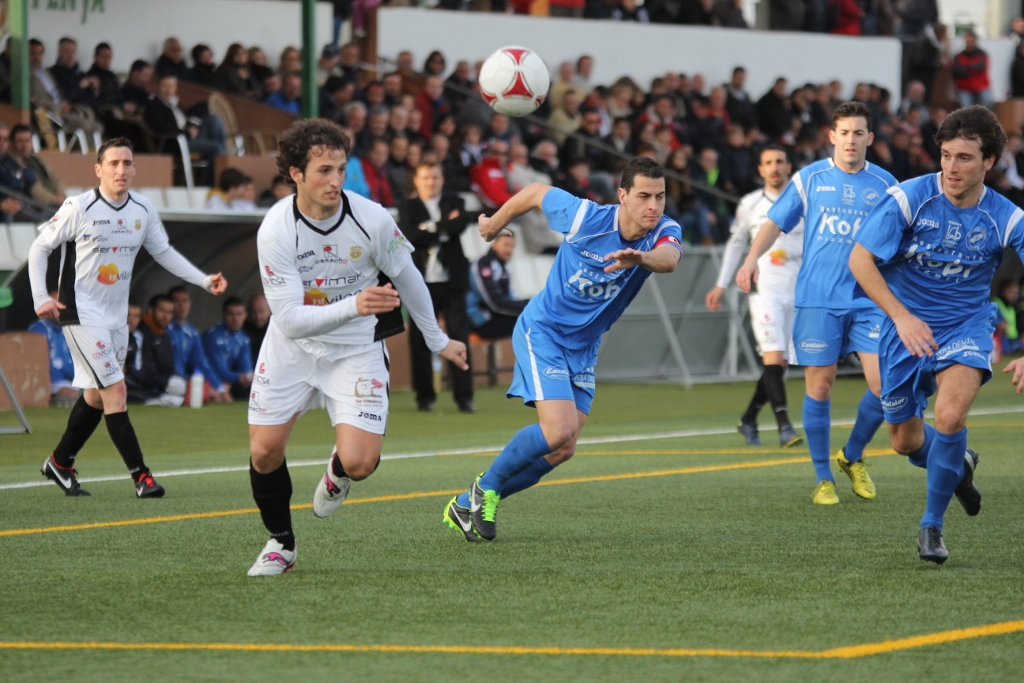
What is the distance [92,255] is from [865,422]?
4.61 metres

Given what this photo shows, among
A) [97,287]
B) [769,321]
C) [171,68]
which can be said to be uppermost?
[171,68]

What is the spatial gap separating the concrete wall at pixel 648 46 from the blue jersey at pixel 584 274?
46.4 ft

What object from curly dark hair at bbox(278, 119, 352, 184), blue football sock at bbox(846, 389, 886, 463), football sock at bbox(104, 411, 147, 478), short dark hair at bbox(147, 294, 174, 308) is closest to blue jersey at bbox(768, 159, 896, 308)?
blue football sock at bbox(846, 389, 886, 463)

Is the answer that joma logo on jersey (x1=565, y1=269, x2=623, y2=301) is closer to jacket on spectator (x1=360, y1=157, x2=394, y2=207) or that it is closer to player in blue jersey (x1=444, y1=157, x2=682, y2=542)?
player in blue jersey (x1=444, y1=157, x2=682, y2=542)

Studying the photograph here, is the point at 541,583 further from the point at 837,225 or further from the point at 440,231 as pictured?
the point at 440,231

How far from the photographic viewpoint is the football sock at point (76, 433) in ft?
28.2

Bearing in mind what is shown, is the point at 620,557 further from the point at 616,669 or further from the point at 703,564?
the point at 616,669

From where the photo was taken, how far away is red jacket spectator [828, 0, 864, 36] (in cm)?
2538

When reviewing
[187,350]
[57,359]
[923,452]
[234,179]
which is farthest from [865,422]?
[234,179]

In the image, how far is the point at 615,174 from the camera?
1972 cm

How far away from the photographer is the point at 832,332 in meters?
8.23

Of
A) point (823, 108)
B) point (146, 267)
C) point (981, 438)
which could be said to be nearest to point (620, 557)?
point (981, 438)

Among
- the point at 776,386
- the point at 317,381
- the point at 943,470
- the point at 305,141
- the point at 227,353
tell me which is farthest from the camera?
the point at 227,353

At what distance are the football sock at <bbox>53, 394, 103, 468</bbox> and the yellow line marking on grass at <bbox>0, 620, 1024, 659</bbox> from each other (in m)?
3.84
